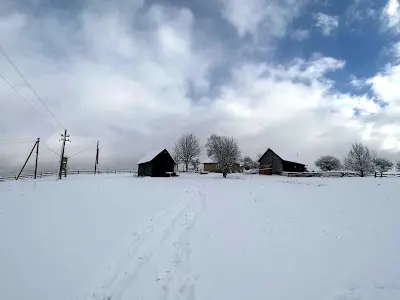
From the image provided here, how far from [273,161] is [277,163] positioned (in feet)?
4.99

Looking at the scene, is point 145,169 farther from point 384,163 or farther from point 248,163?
point 384,163

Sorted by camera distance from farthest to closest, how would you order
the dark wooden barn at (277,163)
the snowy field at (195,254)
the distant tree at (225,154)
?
the dark wooden barn at (277,163), the distant tree at (225,154), the snowy field at (195,254)

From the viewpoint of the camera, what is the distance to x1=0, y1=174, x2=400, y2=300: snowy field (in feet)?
17.4

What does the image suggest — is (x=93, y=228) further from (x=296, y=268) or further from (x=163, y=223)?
(x=296, y=268)

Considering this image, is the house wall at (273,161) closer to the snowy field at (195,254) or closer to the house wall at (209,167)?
the house wall at (209,167)

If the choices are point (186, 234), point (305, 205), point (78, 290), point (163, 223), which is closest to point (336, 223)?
point (305, 205)

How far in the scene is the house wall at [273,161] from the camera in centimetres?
→ 6266

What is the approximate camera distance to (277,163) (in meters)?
63.3

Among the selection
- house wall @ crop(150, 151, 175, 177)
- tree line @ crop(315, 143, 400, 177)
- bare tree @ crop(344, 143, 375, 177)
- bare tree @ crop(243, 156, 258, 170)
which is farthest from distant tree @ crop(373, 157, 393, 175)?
house wall @ crop(150, 151, 175, 177)

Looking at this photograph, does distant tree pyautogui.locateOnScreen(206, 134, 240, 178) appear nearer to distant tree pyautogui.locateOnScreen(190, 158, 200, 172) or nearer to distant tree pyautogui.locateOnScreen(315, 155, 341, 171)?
distant tree pyautogui.locateOnScreen(190, 158, 200, 172)

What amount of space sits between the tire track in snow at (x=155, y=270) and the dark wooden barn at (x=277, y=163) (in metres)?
56.8

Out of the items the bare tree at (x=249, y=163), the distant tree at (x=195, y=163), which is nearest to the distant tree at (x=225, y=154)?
the distant tree at (x=195, y=163)

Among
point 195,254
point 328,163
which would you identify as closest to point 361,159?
point 328,163

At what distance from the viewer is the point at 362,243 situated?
8164 millimetres
